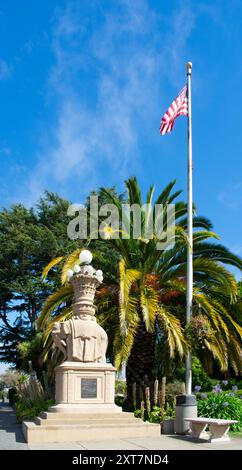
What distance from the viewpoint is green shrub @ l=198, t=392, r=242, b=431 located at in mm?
13422


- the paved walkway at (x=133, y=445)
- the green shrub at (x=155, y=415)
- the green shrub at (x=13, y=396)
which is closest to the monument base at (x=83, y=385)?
the paved walkway at (x=133, y=445)

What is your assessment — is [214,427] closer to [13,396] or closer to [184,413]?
[184,413]

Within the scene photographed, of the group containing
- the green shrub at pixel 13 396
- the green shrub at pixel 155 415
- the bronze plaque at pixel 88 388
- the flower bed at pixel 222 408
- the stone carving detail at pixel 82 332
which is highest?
the stone carving detail at pixel 82 332

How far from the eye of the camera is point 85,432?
1105 cm

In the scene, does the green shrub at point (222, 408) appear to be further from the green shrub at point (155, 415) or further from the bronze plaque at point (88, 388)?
the bronze plaque at point (88, 388)

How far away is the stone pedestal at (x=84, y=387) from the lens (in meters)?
12.1

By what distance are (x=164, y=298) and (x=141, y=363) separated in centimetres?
244

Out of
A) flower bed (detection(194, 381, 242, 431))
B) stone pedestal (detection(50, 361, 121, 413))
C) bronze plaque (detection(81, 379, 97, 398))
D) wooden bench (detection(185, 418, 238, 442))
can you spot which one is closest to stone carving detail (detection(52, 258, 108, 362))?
stone pedestal (detection(50, 361, 121, 413))

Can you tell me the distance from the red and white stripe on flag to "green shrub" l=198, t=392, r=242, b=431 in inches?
343

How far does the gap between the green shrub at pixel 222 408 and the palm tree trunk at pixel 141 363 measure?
7.45 feet

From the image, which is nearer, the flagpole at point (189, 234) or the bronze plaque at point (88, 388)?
the bronze plaque at point (88, 388)

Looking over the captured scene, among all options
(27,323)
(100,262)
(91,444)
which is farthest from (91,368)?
(27,323)

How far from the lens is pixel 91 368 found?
12469 millimetres

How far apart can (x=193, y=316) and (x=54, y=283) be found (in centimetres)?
1937
